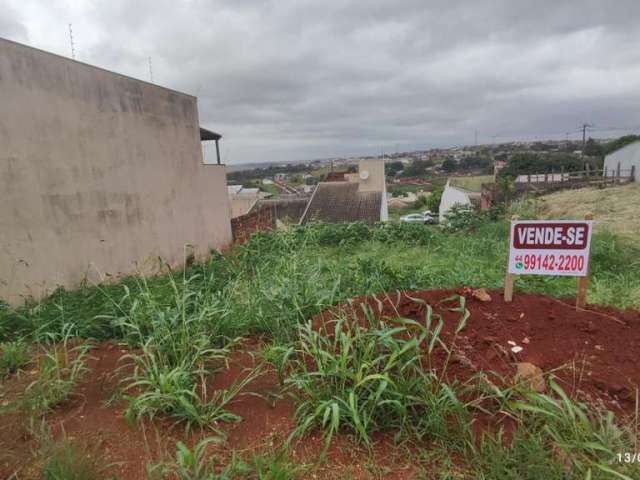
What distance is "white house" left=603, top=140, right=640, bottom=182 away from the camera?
21.4 metres

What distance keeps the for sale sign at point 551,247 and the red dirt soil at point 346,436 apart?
0.27 metres

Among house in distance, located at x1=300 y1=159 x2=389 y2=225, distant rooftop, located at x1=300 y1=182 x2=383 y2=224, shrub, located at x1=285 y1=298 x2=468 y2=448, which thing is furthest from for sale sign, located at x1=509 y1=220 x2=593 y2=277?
house in distance, located at x1=300 y1=159 x2=389 y2=225

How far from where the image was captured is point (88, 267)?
18.9ft

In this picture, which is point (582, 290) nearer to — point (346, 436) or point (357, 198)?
point (346, 436)

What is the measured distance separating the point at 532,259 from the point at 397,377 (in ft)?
3.99

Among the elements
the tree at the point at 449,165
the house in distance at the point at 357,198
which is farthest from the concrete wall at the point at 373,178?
the tree at the point at 449,165

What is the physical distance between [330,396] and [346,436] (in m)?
0.17

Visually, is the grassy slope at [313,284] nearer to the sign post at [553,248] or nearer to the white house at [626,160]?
the sign post at [553,248]

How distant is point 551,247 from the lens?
2.26m

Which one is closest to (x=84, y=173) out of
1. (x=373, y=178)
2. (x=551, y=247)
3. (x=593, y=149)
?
(x=551, y=247)

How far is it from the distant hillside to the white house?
9608mm

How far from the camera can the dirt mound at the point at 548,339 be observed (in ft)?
5.76

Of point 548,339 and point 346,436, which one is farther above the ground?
point 548,339

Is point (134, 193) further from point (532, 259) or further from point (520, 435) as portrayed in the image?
point (520, 435)
